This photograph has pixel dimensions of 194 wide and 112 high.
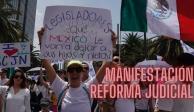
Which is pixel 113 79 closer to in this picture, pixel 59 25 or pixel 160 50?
pixel 59 25

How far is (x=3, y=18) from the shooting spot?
147 ft

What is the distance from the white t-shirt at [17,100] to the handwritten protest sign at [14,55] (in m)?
2.44

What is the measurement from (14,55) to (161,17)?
15.6 ft

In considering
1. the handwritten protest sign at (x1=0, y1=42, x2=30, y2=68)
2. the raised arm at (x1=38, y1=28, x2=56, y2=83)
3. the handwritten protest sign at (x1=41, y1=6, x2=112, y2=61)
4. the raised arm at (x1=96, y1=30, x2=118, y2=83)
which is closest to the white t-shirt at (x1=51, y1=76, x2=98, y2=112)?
the raised arm at (x1=38, y1=28, x2=56, y2=83)

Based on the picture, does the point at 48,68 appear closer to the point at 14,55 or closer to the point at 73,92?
the point at 73,92

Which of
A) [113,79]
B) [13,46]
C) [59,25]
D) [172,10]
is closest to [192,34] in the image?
[172,10]

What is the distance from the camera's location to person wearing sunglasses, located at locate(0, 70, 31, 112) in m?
9.32

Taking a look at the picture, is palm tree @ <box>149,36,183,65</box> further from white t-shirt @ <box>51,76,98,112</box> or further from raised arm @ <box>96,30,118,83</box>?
white t-shirt @ <box>51,76,98,112</box>

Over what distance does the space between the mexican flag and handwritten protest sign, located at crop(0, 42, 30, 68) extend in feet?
12.1

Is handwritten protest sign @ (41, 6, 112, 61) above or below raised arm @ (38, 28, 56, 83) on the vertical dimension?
above

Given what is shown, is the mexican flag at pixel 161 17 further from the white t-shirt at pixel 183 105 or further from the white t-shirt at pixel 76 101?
the white t-shirt at pixel 76 101

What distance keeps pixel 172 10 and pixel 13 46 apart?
496 centimetres

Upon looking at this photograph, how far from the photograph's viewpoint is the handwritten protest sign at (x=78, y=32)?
25.0 feet

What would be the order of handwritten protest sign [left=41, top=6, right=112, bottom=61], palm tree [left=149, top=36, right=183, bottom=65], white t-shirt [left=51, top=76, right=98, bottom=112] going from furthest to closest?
1. palm tree [left=149, top=36, right=183, bottom=65]
2. handwritten protest sign [left=41, top=6, right=112, bottom=61]
3. white t-shirt [left=51, top=76, right=98, bottom=112]
